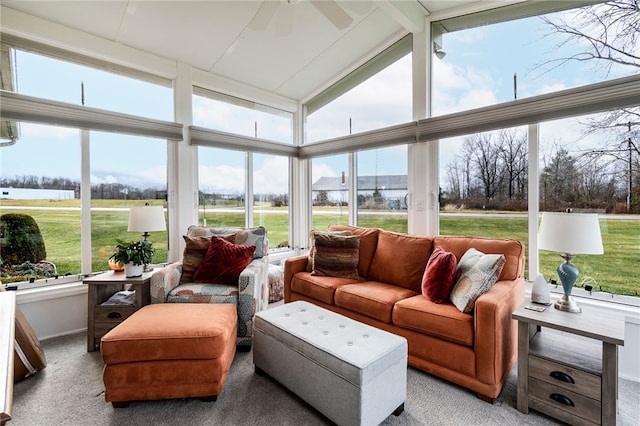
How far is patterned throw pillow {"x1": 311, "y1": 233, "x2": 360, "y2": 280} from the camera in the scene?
3.01m

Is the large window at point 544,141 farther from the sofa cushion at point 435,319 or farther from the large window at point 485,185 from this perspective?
the sofa cushion at point 435,319

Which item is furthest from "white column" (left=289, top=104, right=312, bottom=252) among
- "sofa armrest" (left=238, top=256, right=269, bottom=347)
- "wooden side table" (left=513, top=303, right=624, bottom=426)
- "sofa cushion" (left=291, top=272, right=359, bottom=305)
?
"wooden side table" (left=513, top=303, right=624, bottom=426)

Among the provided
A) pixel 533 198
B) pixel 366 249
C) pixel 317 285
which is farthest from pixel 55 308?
pixel 533 198

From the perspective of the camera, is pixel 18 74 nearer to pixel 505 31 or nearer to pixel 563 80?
pixel 505 31

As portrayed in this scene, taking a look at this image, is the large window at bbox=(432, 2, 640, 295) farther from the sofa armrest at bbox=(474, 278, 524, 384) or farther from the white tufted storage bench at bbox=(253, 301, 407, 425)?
the white tufted storage bench at bbox=(253, 301, 407, 425)

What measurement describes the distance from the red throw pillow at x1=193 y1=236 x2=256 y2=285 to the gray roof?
1925 millimetres

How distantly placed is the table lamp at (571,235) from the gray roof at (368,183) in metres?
1.78

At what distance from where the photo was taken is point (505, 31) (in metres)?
2.81

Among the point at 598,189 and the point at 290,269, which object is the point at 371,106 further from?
the point at 598,189

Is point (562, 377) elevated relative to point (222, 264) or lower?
lower

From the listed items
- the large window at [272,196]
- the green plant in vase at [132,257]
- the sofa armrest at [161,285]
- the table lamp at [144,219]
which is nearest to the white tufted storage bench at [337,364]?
the sofa armrest at [161,285]

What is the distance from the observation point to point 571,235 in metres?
1.76

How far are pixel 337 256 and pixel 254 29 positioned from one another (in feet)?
7.77

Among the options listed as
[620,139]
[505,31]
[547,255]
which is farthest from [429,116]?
[547,255]
